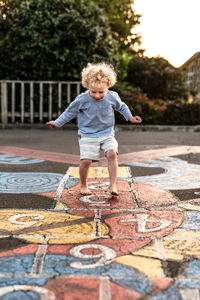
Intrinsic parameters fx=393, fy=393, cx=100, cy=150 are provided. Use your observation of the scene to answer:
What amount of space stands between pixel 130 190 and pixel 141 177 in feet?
1.96

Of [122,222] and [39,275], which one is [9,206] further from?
[39,275]

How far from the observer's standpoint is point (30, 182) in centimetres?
349

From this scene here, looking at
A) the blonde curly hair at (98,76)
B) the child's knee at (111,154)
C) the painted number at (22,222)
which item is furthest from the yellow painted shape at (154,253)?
the blonde curly hair at (98,76)

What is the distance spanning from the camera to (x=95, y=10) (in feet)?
34.6

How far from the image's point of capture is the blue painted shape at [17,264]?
1.67m

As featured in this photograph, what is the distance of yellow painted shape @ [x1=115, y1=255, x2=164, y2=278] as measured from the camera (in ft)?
5.46

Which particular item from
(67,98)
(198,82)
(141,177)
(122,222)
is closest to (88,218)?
(122,222)

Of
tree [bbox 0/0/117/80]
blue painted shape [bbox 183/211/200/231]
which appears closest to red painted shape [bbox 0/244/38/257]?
blue painted shape [bbox 183/211/200/231]

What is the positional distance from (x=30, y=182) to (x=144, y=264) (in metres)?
1.94

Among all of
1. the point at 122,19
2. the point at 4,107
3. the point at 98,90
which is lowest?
the point at 4,107

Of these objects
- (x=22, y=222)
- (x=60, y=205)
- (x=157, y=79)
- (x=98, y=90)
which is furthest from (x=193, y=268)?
(x=157, y=79)

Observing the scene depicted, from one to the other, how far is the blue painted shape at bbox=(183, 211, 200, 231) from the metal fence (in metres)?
7.67

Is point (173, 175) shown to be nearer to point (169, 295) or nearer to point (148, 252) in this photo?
point (148, 252)

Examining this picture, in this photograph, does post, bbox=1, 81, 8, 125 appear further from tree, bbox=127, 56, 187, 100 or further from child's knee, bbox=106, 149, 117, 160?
child's knee, bbox=106, 149, 117, 160
